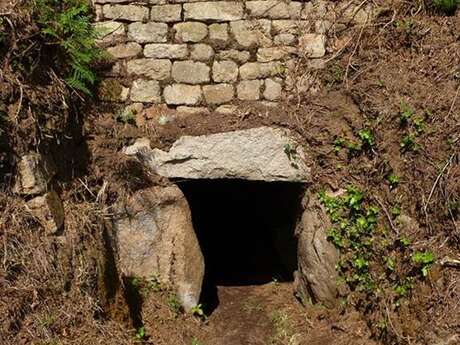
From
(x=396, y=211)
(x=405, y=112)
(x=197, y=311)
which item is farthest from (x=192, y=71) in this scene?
(x=197, y=311)

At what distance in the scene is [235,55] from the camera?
17.5ft

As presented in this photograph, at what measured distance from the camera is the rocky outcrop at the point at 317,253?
538 centimetres

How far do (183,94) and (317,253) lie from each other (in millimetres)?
1797

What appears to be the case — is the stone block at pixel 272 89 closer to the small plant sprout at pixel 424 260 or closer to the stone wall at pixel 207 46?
the stone wall at pixel 207 46

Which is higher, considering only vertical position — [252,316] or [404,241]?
[404,241]

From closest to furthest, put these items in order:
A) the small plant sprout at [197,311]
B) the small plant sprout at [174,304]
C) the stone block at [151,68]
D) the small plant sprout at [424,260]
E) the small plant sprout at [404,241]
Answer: the small plant sprout at [424,260] < the small plant sprout at [404,241] < the stone block at [151,68] < the small plant sprout at [174,304] < the small plant sprout at [197,311]

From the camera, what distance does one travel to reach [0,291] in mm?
4223

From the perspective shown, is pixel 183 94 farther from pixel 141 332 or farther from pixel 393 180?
pixel 141 332

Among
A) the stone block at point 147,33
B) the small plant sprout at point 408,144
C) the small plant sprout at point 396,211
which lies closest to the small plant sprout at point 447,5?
the small plant sprout at point 408,144

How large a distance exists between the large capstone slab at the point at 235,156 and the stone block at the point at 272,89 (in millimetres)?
274

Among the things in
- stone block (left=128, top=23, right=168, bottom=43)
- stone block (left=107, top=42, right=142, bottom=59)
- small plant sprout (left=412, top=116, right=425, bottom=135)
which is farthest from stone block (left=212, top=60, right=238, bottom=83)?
small plant sprout (left=412, top=116, right=425, bottom=135)

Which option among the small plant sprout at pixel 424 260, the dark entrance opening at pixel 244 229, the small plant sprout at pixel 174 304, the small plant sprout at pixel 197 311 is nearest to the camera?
the small plant sprout at pixel 424 260

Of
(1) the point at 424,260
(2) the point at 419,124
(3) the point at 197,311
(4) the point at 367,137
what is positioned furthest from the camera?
(3) the point at 197,311

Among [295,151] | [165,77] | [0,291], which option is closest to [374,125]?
[295,151]
